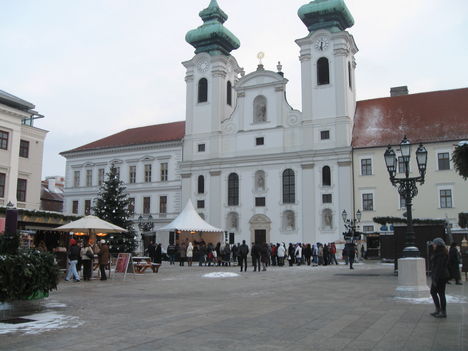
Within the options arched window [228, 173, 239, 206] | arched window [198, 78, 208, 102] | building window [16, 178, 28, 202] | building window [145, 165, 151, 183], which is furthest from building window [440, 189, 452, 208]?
building window [16, 178, 28, 202]

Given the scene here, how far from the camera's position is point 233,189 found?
159 ft

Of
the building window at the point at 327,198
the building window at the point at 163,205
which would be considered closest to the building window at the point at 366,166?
the building window at the point at 327,198

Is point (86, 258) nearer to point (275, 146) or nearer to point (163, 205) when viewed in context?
point (275, 146)

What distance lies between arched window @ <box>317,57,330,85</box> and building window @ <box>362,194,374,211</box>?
10.8 metres

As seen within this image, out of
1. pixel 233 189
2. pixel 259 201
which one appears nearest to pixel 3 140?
pixel 233 189

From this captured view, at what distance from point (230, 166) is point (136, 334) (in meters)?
40.7

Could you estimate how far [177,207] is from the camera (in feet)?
168

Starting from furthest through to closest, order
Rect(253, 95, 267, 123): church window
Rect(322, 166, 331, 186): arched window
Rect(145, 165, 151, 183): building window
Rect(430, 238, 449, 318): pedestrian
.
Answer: Rect(145, 165, 151, 183): building window < Rect(253, 95, 267, 123): church window < Rect(322, 166, 331, 186): arched window < Rect(430, 238, 449, 318): pedestrian

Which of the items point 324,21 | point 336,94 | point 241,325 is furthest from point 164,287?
point 324,21

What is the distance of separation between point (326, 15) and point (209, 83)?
41.8 feet

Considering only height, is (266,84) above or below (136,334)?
above

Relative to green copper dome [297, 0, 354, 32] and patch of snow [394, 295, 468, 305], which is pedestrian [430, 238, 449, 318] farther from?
green copper dome [297, 0, 354, 32]

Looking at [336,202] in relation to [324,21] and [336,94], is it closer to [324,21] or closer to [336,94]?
[336,94]

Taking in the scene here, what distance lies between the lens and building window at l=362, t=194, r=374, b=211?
139 ft
